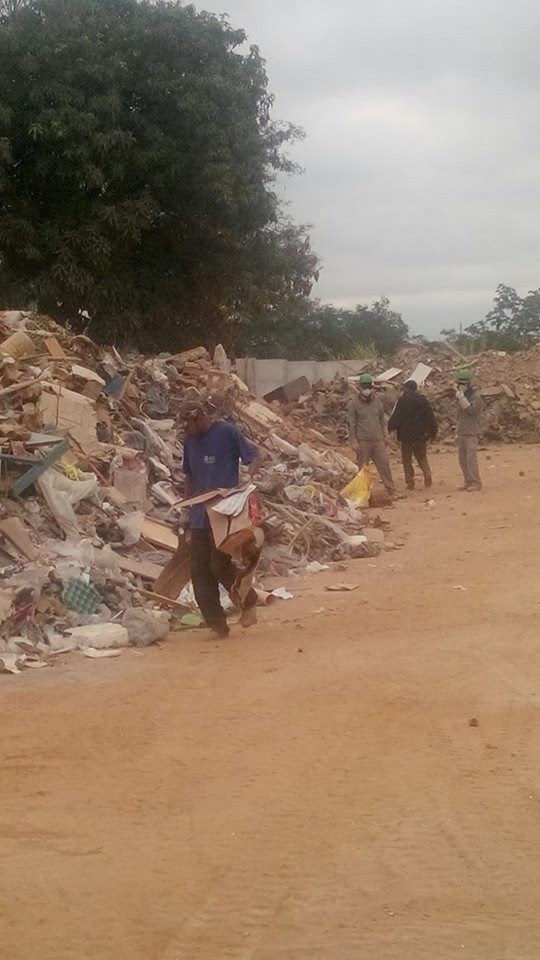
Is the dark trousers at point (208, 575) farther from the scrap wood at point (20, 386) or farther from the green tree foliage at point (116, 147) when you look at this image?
the green tree foliage at point (116, 147)

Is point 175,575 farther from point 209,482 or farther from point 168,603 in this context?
point 209,482

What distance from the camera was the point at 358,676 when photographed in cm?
643

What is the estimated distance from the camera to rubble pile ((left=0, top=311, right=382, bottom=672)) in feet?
26.1

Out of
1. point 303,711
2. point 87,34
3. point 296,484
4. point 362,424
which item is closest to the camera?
point 303,711

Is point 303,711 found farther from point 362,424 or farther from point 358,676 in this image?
point 362,424

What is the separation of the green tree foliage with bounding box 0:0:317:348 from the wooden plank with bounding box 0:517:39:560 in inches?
478

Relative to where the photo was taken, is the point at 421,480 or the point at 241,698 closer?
the point at 241,698

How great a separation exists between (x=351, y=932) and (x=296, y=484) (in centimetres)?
955

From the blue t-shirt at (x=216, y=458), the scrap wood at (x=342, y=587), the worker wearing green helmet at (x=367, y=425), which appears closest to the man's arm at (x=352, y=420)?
the worker wearing green helmet at (x=367, y=425)

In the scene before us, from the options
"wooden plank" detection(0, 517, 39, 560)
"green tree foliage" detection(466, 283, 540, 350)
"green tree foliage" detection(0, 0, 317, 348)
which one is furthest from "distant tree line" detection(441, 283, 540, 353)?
"wooden plank" detection(0, 517, 39, 560)

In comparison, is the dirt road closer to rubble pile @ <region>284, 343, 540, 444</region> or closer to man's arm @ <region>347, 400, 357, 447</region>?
man's arm @ <region>347, 400, 357, 447</region>

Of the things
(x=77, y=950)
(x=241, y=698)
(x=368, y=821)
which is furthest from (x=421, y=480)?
(x=77, y=950)

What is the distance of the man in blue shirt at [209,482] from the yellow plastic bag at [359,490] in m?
6.29

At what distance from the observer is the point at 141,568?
9164mm
